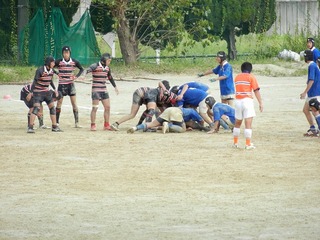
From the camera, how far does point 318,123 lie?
2222 centimetres

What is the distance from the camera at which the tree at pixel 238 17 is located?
136ft

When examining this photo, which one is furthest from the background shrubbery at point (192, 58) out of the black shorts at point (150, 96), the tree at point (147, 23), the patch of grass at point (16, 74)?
the black shorts at point (150, 96)

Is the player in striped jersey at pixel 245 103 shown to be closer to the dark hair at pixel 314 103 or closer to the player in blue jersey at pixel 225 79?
the dark hair at pixel 314 103

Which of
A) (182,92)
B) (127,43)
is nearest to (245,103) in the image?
(182,92)

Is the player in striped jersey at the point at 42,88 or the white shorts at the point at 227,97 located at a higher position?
the player in striped jersey at the point at 42,88

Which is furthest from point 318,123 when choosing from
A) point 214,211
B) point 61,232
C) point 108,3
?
point 108,3

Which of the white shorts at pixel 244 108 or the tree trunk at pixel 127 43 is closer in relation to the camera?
the white shorts at pixel 244 108

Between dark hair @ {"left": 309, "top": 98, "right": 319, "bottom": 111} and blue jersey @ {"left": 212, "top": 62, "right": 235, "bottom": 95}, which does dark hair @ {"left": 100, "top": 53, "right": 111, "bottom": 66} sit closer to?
blue jersey @ {"left": 212, "top": 62, "right": 235, "bottom": 95}

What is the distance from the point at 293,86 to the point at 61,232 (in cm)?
2176

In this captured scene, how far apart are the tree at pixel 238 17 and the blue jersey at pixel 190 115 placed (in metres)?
17.7

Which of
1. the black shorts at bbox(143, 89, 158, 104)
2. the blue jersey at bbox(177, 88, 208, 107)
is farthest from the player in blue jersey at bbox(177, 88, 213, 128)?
the black shorts at bbox(143, 89, 158, 104)

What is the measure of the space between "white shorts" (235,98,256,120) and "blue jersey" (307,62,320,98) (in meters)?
2.12

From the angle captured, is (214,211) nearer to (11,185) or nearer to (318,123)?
(11,185)

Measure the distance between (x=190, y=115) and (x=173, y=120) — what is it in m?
0.47
